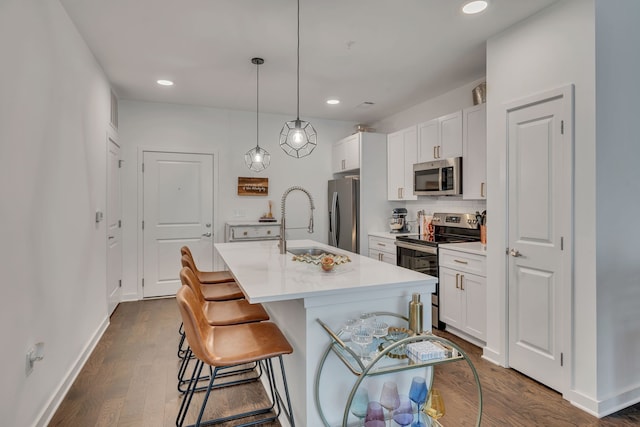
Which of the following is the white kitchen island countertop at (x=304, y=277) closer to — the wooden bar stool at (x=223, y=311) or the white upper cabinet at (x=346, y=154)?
the wooden bar stool at (x=223, y=311)

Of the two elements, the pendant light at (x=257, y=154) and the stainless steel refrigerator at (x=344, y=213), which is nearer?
the pendant light at (x=257, y=154)

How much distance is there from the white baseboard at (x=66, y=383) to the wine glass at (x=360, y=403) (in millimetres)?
1771

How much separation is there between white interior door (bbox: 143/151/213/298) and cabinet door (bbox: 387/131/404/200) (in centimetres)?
254

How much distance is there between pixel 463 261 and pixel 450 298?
1.43 feet

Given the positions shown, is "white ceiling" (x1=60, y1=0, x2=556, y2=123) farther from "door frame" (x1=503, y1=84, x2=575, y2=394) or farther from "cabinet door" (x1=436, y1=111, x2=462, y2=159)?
"door frame" (x1=503, y1=84, x2=575, y2=394)

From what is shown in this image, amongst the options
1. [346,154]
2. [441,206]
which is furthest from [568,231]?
[346,154]

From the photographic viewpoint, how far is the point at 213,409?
7.18 feet

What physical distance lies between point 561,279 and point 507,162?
930 millimetres

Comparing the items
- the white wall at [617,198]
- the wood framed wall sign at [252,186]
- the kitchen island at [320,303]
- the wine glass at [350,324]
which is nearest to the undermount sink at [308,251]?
the kitchen island at [320,303]

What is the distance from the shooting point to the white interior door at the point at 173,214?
4.73 metres

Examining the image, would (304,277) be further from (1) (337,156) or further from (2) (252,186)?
(1) (337,156)

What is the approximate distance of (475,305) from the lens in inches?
123

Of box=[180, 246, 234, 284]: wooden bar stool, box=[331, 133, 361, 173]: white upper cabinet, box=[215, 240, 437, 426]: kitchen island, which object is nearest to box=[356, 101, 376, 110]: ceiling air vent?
box=[331, 133, 361, 173]: white upper cabinet

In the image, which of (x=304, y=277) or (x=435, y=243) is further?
(x=435, y=243)
